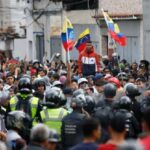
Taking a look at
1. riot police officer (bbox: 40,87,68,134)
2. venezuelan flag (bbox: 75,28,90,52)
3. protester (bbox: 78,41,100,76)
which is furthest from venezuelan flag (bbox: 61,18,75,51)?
riot police officer (bbox: 40,87,68,134)

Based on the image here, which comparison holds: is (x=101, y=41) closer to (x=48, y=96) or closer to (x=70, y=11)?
(x=70, y=11)

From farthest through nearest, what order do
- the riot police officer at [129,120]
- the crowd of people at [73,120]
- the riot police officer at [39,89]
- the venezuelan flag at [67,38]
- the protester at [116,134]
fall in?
the venezuelan flag at [67,38] < the riot police officer at [39,89] < the riot police officer at [129,120] < the crowd of people at [73,120] < the protester at [116,134]

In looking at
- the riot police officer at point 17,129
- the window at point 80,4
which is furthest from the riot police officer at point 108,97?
the window at point 80,4

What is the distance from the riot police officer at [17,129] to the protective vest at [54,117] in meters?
0.42

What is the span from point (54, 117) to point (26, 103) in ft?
4.59

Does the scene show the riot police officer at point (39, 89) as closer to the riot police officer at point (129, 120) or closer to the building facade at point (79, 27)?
the riot police officer at point (129, 120)

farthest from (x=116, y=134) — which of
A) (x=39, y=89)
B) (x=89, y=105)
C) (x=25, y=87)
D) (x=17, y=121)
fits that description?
(x=39, y=89)

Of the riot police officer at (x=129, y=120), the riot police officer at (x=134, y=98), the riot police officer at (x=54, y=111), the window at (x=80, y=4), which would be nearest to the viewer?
the riot police officer at (x=129, y=120)

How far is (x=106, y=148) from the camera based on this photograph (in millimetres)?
8836

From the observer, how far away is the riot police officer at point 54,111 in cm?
1206

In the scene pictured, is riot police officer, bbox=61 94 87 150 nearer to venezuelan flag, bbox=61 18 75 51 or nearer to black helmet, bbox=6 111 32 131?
black helmet, bbox=6 111 32 131

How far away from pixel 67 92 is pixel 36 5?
32711 millimetres

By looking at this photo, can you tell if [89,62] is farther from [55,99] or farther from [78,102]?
[78,102]

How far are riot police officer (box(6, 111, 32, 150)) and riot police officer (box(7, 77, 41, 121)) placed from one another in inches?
55.0
